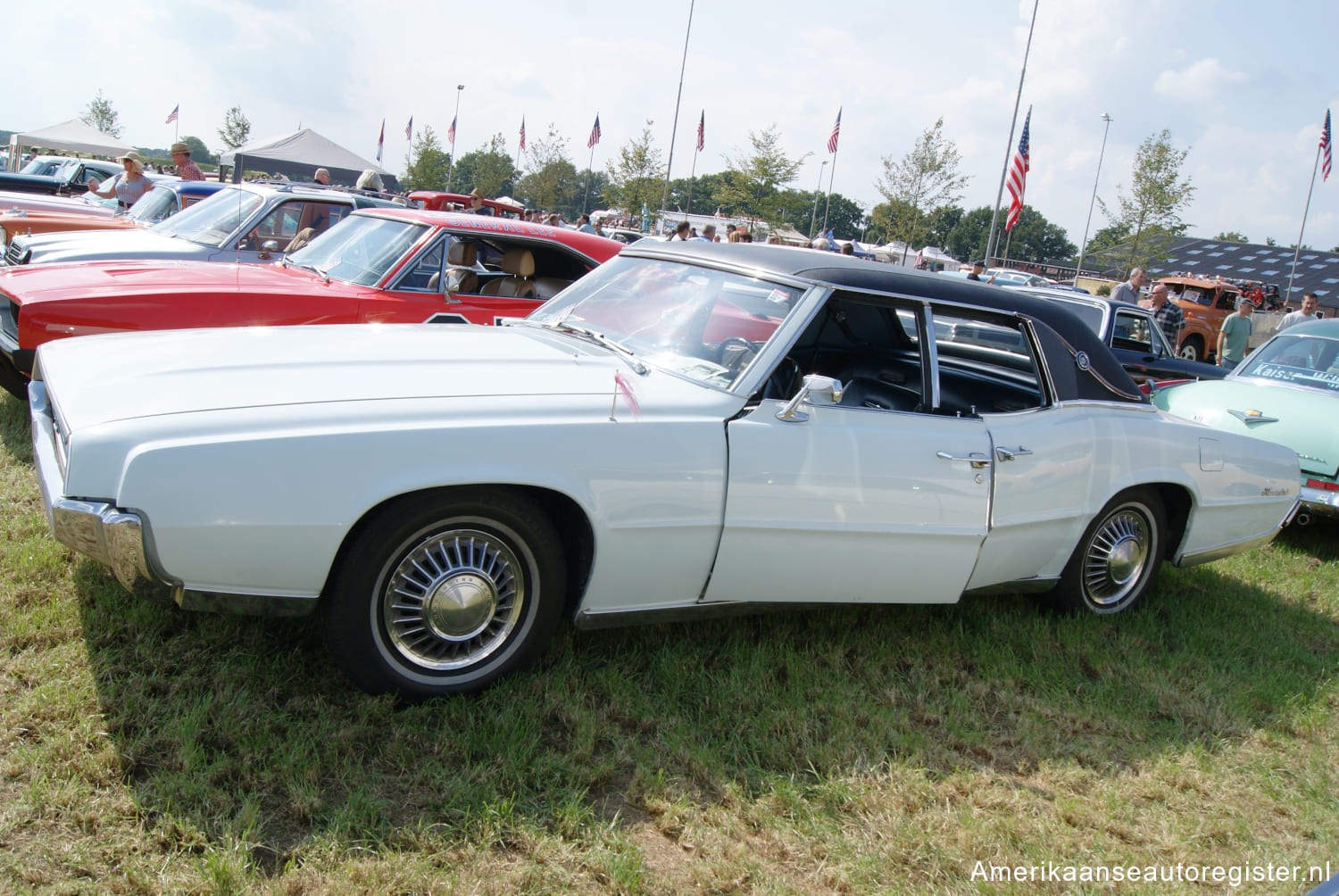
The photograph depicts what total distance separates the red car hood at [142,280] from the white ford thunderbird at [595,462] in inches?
70.8

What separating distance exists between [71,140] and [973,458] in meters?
34.7

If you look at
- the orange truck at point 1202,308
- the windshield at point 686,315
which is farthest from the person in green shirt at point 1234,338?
the windshield at point 686,315

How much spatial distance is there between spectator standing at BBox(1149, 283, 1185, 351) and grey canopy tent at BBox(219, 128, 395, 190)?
21.0 metres

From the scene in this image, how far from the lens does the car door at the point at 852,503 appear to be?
318 centimetres

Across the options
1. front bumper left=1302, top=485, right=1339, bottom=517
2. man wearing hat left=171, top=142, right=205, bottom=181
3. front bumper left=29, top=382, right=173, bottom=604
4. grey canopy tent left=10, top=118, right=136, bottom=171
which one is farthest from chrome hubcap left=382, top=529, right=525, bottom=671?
grey canopy tent left=10, top=118, right=136, bottom=171

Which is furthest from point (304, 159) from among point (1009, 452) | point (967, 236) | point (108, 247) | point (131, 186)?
point (967, 236)

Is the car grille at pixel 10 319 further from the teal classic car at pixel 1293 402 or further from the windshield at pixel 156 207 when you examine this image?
the teal classic car at pixel 1293 402

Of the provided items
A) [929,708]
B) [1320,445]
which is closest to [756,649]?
[929,708]

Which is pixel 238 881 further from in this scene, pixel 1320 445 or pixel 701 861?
pixel 1320 445

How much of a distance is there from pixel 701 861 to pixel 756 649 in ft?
4.00

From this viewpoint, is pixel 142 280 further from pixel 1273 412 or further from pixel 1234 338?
pixel 1234 338

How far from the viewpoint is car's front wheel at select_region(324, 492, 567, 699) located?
8.95ft

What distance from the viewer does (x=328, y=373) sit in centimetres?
298

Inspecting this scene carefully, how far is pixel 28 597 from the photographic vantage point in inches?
131
